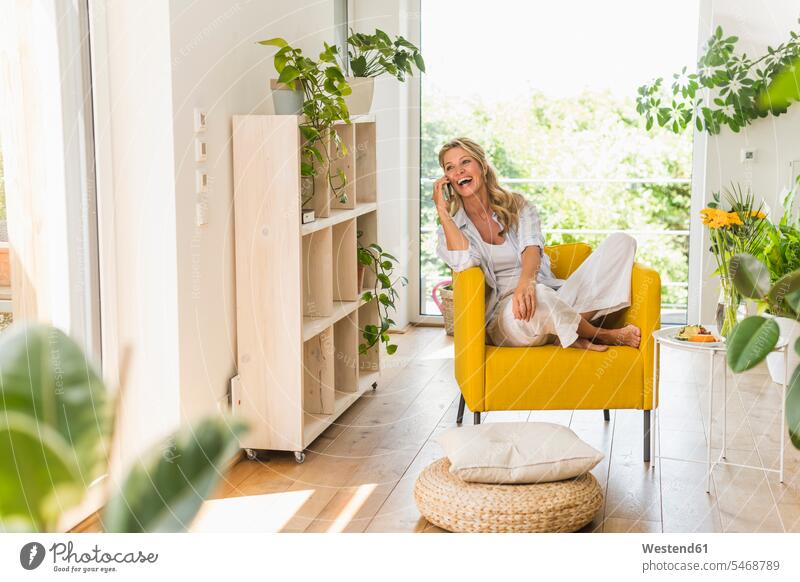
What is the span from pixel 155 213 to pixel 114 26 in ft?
1.35

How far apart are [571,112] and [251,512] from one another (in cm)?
273

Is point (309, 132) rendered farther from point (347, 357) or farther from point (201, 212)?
point (347, 357)

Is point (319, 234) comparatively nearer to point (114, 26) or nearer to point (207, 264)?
point (207, 264)

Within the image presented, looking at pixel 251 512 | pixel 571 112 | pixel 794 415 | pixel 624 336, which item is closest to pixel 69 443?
pixel 794 415

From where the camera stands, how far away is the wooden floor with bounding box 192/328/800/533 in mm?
2039

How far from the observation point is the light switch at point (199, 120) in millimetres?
2173

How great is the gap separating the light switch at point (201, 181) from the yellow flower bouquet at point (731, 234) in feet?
4.24

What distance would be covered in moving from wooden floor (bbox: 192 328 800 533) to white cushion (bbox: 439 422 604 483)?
15cm

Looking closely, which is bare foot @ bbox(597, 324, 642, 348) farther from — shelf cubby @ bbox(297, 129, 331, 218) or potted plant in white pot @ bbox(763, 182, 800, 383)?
shelf cubby @ bbox(297, 129, 331, 218)

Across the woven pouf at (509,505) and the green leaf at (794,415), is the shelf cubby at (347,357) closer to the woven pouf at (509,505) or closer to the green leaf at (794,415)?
the woven pouf at (509,505)

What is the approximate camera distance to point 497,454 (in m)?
1.99

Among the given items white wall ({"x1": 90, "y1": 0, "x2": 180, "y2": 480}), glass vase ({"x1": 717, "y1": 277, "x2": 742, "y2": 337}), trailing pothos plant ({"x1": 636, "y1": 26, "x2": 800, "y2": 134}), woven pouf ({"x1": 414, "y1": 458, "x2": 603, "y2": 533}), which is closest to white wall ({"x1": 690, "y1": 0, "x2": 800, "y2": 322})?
trailing pothos plant ({"x1": 636, "y1": 26, "x2": 800, "y2": 134})

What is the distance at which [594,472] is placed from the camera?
235 centimetres
